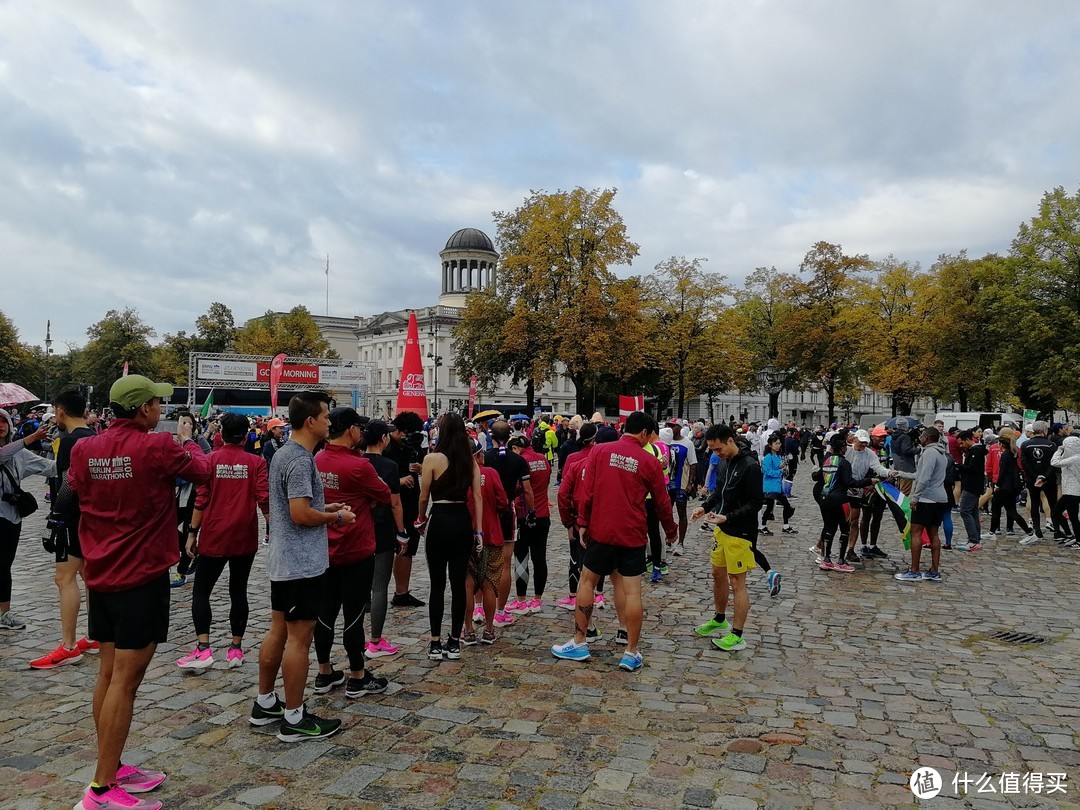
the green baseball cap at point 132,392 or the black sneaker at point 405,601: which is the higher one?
the green baseball cap at point 132,392

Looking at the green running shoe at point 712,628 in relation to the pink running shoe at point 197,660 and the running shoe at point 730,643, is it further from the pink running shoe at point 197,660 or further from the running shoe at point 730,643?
the pink running shoe at point 197,660

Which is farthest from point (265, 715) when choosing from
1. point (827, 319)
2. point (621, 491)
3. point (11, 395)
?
point (827, 319)

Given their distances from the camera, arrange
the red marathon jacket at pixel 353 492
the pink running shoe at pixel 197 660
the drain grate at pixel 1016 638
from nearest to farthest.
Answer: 1. the red marathon jacket at pixel 353 492
2. the pink running shoe at pixel 197 660
3. the drain grate at pixel 1016 638

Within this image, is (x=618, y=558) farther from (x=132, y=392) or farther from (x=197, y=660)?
(x=132, y=392)

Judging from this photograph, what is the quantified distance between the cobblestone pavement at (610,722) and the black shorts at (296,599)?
0.78 metres

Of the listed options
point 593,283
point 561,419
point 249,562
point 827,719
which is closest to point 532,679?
point 827,719

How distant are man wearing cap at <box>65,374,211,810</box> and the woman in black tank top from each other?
7.22 ft

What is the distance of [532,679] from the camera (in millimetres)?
Result: 5691

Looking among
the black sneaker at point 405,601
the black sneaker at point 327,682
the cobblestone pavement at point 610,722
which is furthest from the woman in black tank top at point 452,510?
the black sneaker at point 405,601

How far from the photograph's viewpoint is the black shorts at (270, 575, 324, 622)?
4.44 meters

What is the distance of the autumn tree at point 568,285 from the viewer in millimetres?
37344

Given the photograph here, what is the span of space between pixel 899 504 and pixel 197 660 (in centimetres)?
886

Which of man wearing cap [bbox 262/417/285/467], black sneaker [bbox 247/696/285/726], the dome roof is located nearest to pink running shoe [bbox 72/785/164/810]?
black sneaker [bbox 247/696/285/726]

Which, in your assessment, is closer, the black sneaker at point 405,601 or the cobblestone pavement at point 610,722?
the cobblestone pavement at point 610,722
